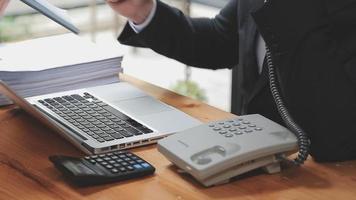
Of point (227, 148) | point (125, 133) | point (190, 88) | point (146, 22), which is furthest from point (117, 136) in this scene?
point (190, 88)

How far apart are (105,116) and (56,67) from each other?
20 cm

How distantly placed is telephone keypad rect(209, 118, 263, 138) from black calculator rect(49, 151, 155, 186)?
0.41 feet

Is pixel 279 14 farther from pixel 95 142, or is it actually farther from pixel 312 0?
pixel 95 142

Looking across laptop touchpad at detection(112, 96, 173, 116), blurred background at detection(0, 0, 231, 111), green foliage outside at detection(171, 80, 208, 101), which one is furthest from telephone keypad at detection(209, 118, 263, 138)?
green foliage outside at detection(171, 80, 208, 101)

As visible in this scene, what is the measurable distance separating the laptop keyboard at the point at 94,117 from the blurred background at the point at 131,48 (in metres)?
1.04

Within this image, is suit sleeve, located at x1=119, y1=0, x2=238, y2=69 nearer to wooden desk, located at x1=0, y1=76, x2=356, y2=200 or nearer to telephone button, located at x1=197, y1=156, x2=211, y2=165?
wooden desk, located at x1=0, y1=76, x2=356, y2=200

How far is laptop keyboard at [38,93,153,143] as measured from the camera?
116 cm

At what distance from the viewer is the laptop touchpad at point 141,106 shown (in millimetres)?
1273

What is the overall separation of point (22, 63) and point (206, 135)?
541 millimetres

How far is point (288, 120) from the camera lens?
42.6 inches

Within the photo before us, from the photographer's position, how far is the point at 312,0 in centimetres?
108

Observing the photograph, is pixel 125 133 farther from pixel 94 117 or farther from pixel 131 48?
pixel 131 48

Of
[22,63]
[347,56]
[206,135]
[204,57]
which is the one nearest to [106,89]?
[22,63]

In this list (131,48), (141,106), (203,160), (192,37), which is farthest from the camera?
Result: (131,48)
